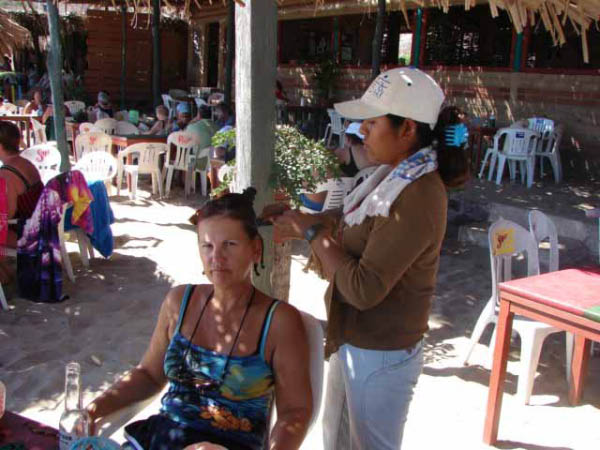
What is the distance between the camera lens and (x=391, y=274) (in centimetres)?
163

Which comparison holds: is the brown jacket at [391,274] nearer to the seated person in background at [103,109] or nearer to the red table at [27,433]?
the red table at [27,433]

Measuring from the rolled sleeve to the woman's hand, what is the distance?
26 cm

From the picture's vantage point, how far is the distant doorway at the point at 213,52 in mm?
18891

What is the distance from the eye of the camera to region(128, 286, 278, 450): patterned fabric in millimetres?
1729

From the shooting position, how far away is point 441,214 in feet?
5.55

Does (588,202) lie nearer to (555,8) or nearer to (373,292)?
(555,8)

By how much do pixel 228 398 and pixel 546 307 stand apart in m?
1.60

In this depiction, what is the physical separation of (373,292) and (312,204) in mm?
2122

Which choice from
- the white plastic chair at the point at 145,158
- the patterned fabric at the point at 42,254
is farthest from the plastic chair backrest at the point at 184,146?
the patterned fabric at the point at 42,254

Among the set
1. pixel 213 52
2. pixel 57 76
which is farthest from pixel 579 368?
pixel 213 52

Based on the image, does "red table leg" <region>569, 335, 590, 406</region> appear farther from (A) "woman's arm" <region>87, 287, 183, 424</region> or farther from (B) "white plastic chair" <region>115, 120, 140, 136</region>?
(B) "white plastic chair" <region>115, 120, 140, 136</region>

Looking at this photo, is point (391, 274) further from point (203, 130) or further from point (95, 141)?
point (95, 141)

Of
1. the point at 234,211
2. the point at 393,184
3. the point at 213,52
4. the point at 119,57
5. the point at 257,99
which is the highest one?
the point at 213,52

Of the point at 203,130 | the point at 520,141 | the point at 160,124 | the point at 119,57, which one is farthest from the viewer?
the point at 119,57
